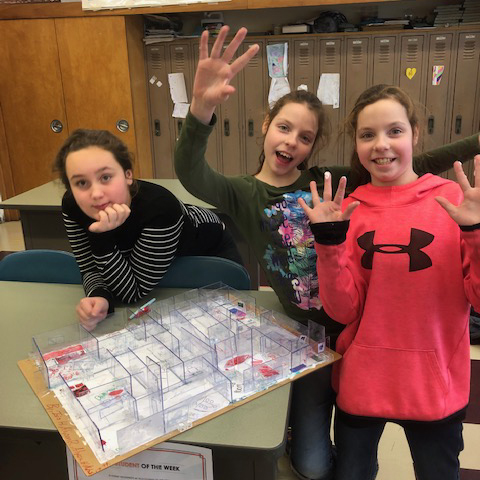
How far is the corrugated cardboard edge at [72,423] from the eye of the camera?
2.62ft

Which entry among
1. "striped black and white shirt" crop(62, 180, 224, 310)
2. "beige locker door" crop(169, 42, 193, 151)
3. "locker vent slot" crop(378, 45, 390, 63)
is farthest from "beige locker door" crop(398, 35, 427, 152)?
"striped black and white shirt" crop(62, 180, 224, 310)

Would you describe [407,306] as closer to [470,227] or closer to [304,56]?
[470,227]

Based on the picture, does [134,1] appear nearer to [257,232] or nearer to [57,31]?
[57,31]

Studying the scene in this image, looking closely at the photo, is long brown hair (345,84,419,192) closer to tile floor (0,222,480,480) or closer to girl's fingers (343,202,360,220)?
girl's fingers (343,202,360,220)

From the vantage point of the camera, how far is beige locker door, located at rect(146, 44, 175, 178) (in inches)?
186

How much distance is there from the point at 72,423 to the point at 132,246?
0.66 m

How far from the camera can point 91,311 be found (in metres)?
1.25

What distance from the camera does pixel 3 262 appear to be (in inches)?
65.0

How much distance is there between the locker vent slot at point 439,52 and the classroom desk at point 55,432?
411 cm

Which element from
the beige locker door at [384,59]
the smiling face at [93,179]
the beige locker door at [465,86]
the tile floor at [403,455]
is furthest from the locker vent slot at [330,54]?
the smiling face at [93,179]

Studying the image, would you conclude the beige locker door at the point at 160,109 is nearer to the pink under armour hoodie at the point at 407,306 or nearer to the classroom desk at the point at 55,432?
the classroom desk at the point at 55,432

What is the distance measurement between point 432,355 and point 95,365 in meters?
0.74

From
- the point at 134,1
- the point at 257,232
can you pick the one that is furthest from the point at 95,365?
the point at 134,1

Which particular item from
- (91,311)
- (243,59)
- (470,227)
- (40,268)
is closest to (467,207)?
(470,227)
